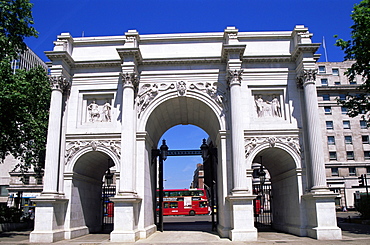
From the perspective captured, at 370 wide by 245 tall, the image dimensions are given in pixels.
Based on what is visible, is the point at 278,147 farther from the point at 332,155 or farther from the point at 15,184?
the point at 15,184

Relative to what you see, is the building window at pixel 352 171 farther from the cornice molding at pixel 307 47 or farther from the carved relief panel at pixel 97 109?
the carved relief panel at pixel 97 109

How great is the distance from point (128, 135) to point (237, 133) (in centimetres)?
621

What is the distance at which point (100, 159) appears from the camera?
2339 centimetres

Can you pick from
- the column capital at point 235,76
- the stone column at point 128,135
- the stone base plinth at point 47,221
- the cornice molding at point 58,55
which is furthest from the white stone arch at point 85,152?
the column capital at point 235,76

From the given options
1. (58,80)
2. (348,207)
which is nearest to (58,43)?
(58,80)

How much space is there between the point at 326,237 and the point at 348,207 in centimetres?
4237

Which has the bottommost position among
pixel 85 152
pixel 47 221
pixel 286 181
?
pixel 47 221

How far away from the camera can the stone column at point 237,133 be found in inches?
757

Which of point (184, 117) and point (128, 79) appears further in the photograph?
point (184, 117)

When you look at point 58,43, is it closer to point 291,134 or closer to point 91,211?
point 91,211

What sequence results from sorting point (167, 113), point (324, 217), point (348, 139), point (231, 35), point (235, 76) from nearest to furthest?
point (324, 217)
point (235, 76)
point (231, 35)
point (167, 113)
point (348, 139)

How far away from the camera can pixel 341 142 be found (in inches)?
2285

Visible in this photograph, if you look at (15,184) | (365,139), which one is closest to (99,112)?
(15,184)

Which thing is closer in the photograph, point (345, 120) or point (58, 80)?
point (58, 80)
